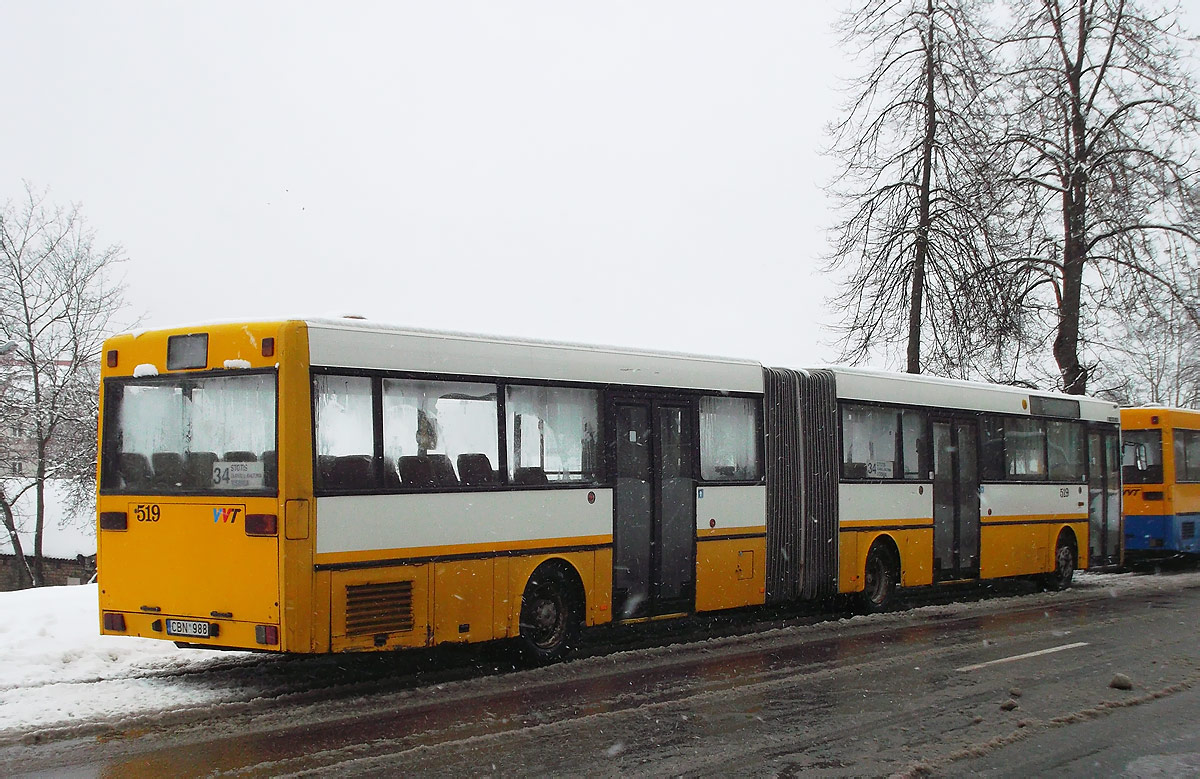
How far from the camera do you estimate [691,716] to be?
8.36 metres

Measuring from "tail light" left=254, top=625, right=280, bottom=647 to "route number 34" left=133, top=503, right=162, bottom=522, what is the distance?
140cm

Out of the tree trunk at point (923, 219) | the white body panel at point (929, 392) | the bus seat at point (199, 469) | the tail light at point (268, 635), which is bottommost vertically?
the tail light at point (268, 635)

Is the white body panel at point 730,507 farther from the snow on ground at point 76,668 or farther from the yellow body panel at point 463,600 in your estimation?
the snow on ground at point 76,668

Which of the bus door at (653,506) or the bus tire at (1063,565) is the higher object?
the bus door at (653,506)

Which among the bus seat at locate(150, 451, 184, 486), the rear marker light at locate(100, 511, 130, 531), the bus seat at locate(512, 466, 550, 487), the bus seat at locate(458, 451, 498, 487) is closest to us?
the bus seat at locate(150, 451, 184, 486)

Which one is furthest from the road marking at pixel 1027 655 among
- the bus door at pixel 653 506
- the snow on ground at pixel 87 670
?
the bus door at pixel 653 506

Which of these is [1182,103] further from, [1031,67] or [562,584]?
[562,584]

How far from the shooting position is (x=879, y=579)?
50.5ft

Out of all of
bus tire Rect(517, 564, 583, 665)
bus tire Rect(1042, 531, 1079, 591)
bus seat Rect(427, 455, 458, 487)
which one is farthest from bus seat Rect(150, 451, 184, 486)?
bus tire Rect(1042, 531, 1079, 591)

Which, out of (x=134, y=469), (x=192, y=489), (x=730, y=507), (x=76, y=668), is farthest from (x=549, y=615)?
(x=76, y=668)

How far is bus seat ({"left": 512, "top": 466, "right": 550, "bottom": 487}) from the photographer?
10.5 m

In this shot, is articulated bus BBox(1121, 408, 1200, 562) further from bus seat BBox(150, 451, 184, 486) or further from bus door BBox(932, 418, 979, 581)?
bus seat BBox(150, 451, 184, 486)

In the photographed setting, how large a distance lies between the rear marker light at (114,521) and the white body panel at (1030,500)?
12422mm

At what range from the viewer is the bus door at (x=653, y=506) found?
11570 mm
